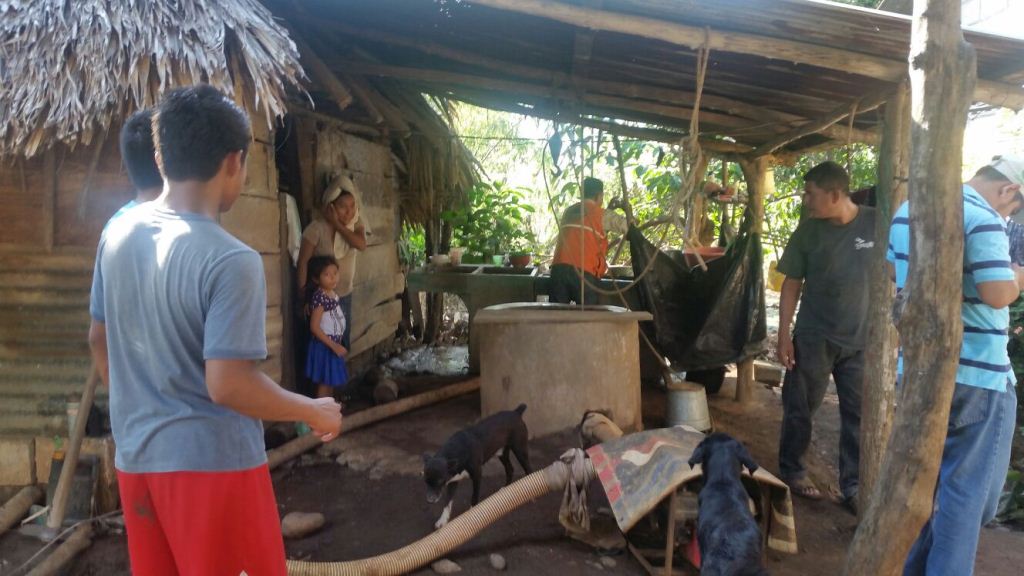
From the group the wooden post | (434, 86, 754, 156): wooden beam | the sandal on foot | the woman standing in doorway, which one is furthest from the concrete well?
the wooden post

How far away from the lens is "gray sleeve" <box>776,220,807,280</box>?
445 cm

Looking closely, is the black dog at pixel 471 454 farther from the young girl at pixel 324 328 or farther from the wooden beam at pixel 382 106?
the wooden beam at pixel 382 106

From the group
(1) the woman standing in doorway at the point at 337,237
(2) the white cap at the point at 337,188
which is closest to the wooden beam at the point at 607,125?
(2) the white cap at the point at 337,188

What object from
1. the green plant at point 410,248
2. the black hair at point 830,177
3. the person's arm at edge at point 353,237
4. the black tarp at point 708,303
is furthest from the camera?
the green plant at point 410,248

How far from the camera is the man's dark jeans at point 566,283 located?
6.52 m

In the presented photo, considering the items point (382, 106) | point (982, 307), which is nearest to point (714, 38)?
point (982, 307)

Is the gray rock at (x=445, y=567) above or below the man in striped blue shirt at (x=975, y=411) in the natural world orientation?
below

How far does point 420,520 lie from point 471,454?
1.83ft

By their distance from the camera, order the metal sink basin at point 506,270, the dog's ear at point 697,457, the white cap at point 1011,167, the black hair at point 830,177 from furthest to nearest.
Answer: the metal sink basin at point 506,270, the black hair at point 830,177, the dog's ear at point 697,457, the white cap at point 1011,167

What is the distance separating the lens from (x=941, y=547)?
2.57 meters

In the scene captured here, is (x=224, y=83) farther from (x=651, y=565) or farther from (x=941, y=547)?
(x=941, y=547)

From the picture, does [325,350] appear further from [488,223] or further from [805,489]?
[488,223]

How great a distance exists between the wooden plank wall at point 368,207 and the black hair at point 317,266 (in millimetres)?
824

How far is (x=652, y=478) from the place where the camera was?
3.08 m
